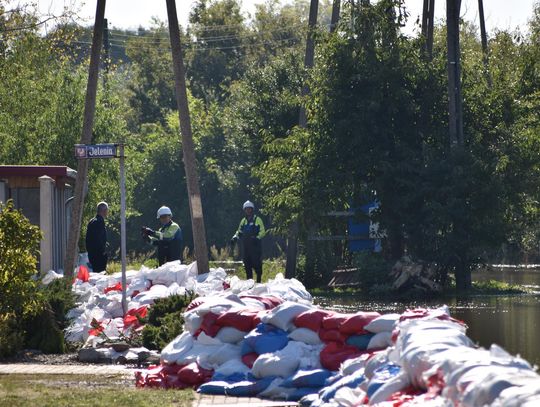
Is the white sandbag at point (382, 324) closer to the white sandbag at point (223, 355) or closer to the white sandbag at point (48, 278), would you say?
the white sandbag at point (223, 355)

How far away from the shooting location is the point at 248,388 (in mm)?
13305

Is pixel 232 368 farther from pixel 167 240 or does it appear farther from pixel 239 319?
pixel 167 240

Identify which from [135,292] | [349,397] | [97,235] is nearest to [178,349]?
[349,397]

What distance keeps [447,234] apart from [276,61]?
565 inches

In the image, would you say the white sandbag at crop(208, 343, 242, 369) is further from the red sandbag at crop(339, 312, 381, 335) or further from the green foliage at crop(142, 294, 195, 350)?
the green foliage at crop(142, 294, 195, 350)

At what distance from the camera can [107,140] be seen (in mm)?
40812

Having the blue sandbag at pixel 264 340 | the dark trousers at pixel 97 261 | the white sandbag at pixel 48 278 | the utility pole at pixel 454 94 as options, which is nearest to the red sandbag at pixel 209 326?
the blue sandbag at pixel 264 340

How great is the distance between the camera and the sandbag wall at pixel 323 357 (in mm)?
9414

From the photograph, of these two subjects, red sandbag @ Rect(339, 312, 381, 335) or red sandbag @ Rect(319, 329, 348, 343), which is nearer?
red sandbag @ Rect(339, 312, 381, 335)

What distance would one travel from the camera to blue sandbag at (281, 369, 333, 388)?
13.0m

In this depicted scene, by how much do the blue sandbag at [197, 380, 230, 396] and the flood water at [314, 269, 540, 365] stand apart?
4169mm

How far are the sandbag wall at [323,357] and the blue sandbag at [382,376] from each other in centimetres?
1

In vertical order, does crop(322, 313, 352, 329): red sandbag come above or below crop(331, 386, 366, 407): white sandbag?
above

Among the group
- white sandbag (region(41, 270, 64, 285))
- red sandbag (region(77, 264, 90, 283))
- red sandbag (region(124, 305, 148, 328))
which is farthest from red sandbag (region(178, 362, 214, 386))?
red sandbag (region(77, 264, 90, 283))
